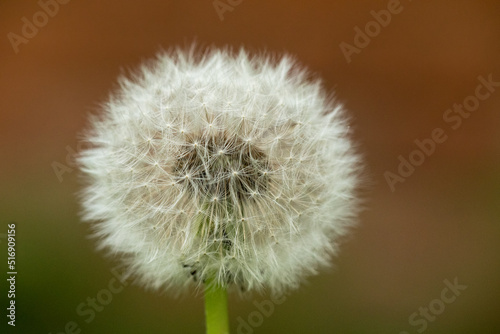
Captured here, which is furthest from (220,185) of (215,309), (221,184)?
(215,309)

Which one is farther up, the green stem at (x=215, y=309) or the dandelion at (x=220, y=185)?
the dandelion at (x=220, y=185)

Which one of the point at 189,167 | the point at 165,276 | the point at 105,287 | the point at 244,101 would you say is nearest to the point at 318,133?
the point at 244,101

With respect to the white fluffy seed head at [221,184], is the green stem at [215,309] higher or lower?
lower

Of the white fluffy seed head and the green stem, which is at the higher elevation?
the white fluffy seed head

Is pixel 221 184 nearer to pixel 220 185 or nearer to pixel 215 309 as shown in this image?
pixel 220 185

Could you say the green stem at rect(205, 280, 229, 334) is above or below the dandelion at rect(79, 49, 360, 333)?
below
